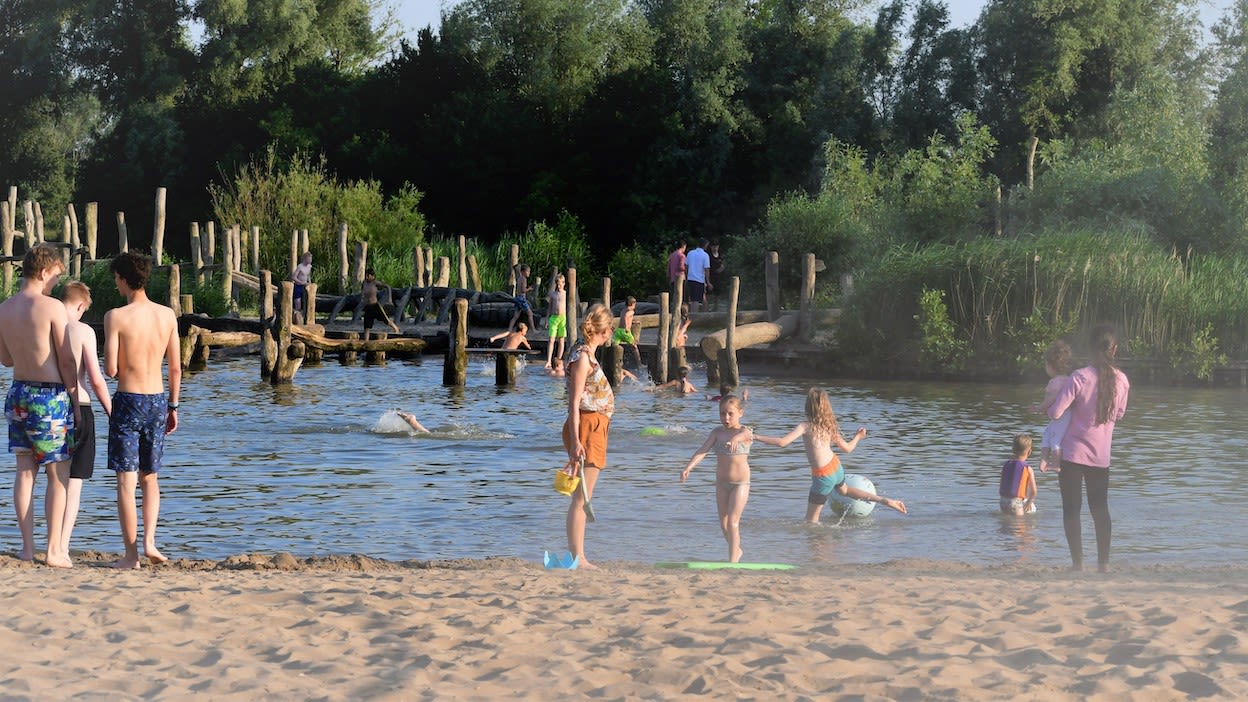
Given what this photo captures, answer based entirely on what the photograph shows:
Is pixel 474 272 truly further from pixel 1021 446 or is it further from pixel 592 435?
pixel 592 435

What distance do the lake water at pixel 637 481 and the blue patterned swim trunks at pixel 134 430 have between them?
261 cm

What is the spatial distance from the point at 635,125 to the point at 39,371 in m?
42.6

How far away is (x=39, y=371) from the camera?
8.45 m

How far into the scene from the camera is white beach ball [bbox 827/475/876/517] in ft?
41.1

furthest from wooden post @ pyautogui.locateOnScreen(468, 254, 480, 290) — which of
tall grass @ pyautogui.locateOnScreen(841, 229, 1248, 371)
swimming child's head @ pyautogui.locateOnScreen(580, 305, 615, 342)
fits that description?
swimming child's head @ pyautogui.locateOnScreen(580, 305, 615, 342)

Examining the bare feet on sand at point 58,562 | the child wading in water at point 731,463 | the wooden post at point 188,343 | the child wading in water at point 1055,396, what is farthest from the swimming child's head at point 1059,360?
the wooden post at point 188,343

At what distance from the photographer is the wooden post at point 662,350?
85.0ft

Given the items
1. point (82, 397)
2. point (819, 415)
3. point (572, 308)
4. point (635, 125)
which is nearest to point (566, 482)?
point (82, 397)

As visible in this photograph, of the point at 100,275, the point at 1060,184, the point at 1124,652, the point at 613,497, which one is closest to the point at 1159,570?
the point at 1124,652

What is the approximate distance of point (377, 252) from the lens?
136ft

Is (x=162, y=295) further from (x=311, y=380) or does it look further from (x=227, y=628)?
(x=227, y=628)

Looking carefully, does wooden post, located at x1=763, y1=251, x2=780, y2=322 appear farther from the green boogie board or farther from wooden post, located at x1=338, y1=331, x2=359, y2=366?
the green boogie board

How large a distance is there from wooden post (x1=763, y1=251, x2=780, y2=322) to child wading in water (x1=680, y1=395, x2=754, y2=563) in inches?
831

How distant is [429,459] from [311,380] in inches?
428
